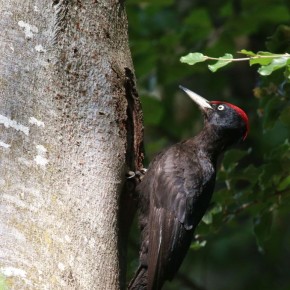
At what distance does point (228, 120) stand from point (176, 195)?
864 millimetres

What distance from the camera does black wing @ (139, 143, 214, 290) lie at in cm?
409

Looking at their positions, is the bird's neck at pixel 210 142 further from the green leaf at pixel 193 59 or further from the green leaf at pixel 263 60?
the green leaf at pixel 263 60

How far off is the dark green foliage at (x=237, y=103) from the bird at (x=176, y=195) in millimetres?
113

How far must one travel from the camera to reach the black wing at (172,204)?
4.09 m

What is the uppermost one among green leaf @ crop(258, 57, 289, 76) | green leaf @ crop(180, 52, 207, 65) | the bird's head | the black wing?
green leaf @ crop(258, 57, 289, 76)

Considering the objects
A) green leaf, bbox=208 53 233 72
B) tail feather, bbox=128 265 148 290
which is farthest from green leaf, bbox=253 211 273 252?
green leaf, bbox=208 53 233 72

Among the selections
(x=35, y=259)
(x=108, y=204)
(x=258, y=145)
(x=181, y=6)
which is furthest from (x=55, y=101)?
(x=181, y=6)

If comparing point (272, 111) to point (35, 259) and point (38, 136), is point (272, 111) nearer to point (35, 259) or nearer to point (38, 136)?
point (38, 136)

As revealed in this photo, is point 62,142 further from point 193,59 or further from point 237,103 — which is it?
point 237,103


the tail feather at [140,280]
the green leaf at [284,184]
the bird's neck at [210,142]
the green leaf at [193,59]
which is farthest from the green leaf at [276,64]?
the bird's neck at [210,142]

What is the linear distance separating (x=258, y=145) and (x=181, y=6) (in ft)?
6.16

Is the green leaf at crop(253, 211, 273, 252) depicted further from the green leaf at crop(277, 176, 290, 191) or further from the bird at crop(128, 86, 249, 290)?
the bird at crop(128, 86, 249, 290)

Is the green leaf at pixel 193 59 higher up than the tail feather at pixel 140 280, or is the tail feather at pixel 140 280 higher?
the green leaf at pixel 193 59

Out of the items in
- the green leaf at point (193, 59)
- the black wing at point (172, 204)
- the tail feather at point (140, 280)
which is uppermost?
the green leaf at point (193, 59)
